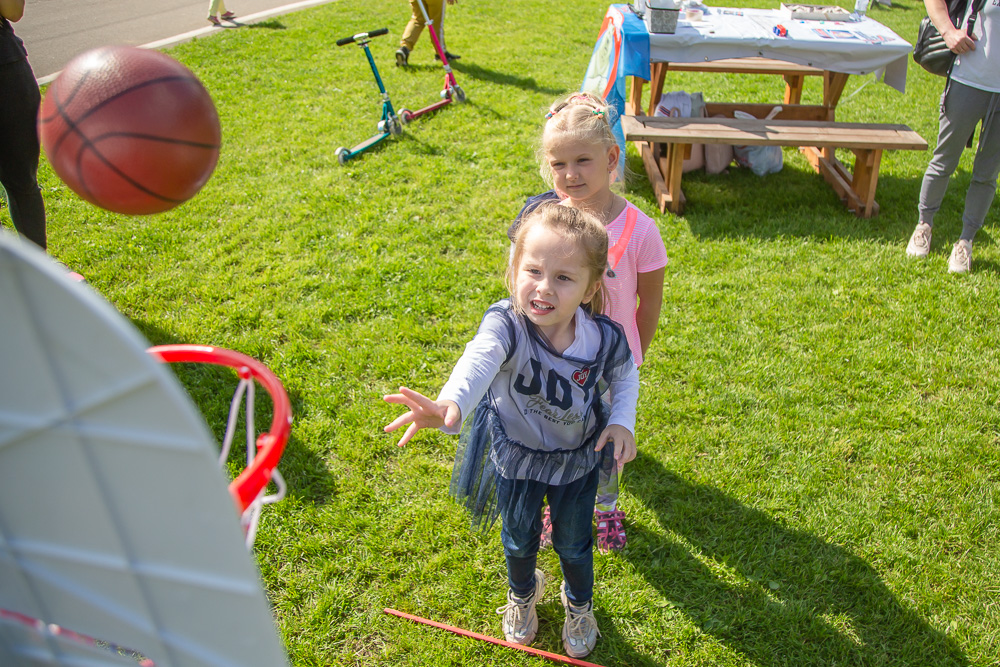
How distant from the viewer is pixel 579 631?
8.59 feet

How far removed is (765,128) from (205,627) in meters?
5.71

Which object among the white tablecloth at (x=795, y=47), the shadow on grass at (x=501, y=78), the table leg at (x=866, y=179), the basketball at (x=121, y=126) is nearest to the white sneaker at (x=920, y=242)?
the table leg at (x=866, y=179)

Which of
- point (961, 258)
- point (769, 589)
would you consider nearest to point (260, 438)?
point (769, 589)

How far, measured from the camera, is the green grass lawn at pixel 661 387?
9.07ft

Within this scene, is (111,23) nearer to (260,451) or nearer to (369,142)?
(369,142)

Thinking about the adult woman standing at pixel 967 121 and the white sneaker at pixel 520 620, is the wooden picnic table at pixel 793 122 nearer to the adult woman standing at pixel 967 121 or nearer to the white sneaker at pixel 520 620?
the adult woman standing at pixel 967 121

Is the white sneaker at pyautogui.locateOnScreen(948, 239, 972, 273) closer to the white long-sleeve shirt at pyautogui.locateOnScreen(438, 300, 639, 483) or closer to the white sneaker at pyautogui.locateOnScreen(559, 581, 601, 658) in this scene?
the white long-sleeve shirt at pyautogui.locateOnScreen(438, 300, 639, 483)

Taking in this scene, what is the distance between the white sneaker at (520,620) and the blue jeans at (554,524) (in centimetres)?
10

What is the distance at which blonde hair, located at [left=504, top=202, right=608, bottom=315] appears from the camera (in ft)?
6.93

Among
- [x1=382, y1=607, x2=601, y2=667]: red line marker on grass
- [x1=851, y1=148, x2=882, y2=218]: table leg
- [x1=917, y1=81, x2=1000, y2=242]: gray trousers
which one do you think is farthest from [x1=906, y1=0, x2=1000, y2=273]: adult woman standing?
[x1=382, y1=607, x2=601, y2=667]: red line marker on grass

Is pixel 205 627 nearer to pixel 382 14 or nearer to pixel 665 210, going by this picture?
pixel 665 210

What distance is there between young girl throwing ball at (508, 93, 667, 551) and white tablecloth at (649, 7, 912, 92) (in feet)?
11.4

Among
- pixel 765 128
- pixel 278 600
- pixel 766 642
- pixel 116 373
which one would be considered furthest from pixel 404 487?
pixel 765 128

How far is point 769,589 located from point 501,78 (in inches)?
287
